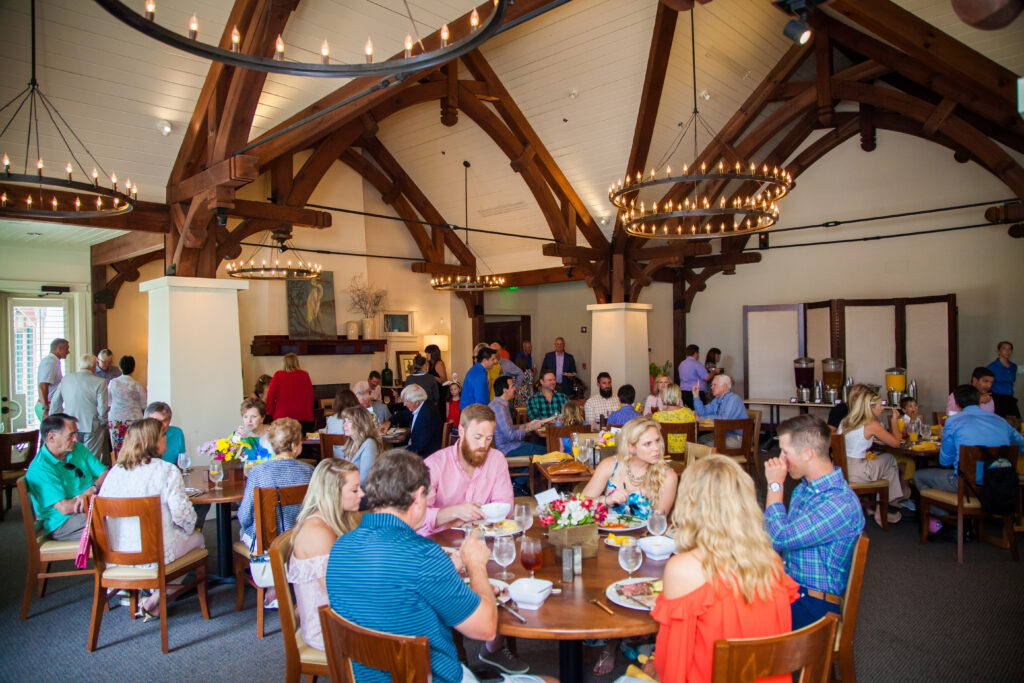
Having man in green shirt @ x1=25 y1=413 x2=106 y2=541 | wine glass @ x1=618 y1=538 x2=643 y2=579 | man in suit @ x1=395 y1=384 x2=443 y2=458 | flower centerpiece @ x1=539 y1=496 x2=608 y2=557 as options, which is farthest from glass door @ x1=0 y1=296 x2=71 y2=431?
wine glass @ x1=618 y1=538 x2=643 y2=579

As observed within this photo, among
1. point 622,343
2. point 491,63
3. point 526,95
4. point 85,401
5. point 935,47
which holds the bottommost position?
point 85,401

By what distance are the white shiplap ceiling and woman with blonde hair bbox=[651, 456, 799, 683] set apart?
253 inches

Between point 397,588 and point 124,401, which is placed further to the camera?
point 124,401

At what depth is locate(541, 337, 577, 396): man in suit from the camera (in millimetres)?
13008

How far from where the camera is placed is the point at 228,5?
6.05 metres

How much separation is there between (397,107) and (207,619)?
8.41 m

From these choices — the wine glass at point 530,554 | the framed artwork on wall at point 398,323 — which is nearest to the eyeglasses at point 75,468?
the wine glass at point 530,554

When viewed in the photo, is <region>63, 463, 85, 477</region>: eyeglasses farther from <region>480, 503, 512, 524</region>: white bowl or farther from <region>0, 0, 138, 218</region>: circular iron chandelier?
<region>480, 503, 512, 524</region>: white bowl

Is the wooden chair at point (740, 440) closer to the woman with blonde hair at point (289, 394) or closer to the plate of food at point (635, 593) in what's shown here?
the plate of food at point (635, 593)

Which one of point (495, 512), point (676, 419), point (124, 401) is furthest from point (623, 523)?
point (124, 401)

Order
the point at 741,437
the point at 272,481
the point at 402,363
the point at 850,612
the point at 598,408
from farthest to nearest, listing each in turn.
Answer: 1. the point at 402,363
2. the point at 741,437
3. the point at 598,408
4. the point at 272,481
5. the point at 850,612

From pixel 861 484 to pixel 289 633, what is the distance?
16.3ft

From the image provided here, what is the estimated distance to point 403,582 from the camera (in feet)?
6.46

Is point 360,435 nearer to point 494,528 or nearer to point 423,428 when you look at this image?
point 423,428
